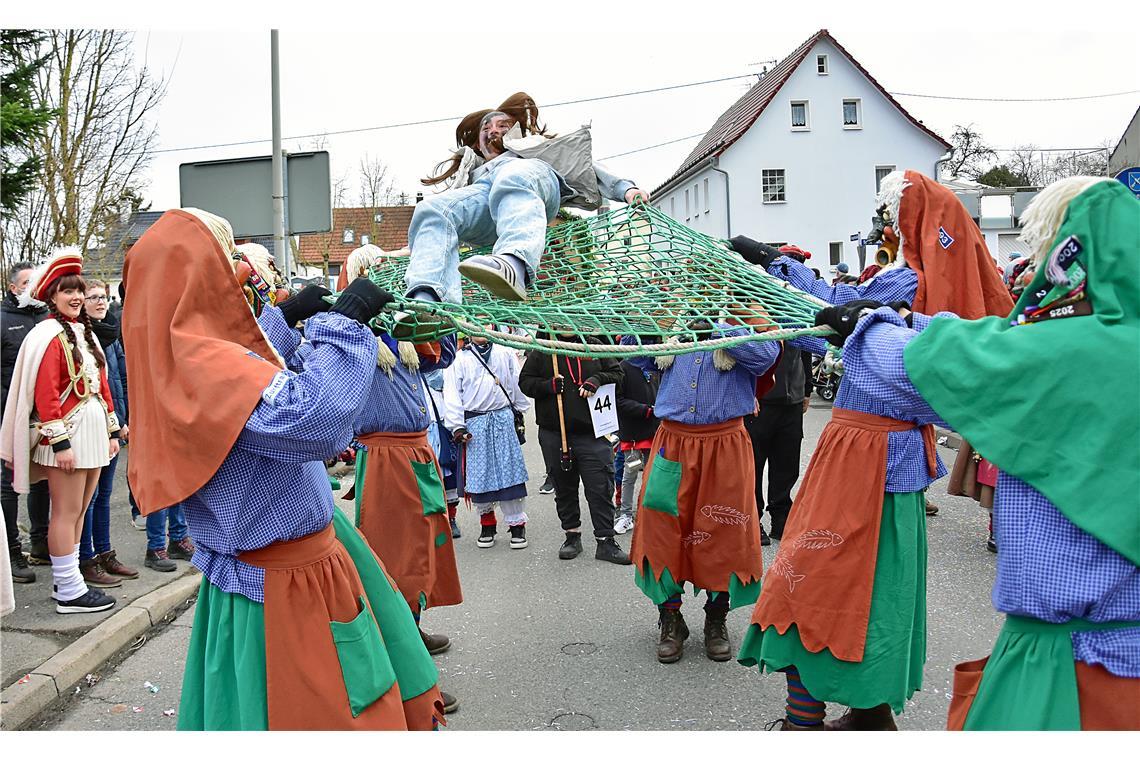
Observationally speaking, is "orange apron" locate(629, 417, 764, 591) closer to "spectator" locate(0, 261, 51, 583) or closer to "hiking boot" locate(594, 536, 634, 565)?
"hiking boot" locate(594, 536, 634, 565)

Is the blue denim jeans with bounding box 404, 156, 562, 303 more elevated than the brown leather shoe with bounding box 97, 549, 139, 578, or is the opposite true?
the blue denim jeans with bounding box 404, 156, 562, 303

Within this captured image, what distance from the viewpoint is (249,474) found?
2104 millimetres

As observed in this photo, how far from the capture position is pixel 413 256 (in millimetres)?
2717

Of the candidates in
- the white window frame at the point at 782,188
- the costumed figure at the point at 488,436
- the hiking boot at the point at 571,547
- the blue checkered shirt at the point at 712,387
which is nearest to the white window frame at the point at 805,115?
the white window frame at the point at 782,188

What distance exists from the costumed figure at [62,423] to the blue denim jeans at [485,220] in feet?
10.2

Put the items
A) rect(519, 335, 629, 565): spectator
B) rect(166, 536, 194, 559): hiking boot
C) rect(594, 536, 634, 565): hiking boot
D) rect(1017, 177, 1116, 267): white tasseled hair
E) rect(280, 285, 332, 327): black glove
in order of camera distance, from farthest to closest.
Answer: rect(519, 335, 629, 565): spectator
rect(594, 536, 634, 565): hiking boot
rect(166, 536, 194, 559): hiking boot
rect(280, 285, 332, 327): black glove
rect(1017, 177, 1116, 267): white tasseled hair

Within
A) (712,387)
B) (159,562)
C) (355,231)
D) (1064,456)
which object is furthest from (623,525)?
(355,231)

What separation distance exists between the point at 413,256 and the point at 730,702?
2449mm

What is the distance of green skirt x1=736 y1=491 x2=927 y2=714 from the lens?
2.92 metres

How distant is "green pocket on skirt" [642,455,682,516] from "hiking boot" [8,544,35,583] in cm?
402

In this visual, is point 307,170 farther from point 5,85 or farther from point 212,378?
point 212,378

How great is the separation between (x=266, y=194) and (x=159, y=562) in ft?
12.0

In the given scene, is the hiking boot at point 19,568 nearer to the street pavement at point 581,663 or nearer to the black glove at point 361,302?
the street pavement at point 581,663

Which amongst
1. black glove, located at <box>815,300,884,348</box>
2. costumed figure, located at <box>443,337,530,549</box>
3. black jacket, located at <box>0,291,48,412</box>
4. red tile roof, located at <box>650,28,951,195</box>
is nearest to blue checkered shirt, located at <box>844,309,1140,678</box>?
black glove, located at <box>815,300,884,348</box>
